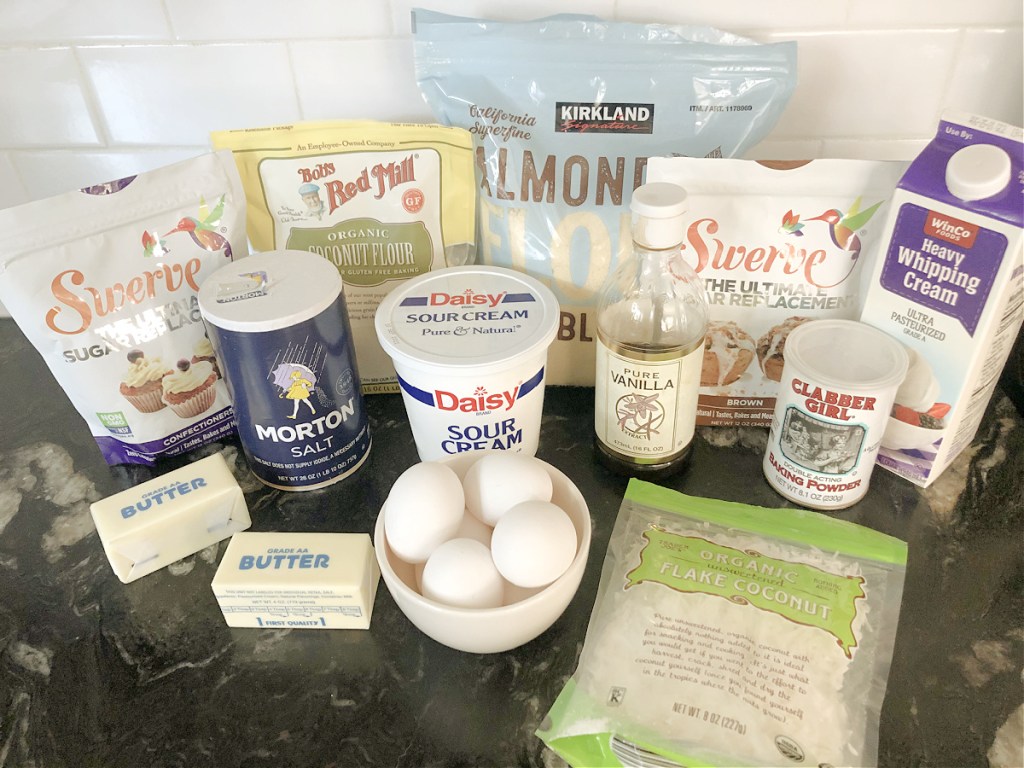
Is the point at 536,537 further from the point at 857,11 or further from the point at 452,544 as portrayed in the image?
the point at 857,11

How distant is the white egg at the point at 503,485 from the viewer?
0.66 m

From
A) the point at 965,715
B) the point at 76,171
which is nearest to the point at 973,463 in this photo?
the point at 965,715

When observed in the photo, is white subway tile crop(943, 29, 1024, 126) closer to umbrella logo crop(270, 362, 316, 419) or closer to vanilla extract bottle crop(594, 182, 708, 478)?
vanilla extract bottle crop(594, 182, 708, 478)

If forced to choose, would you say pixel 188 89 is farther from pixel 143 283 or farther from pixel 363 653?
pixel 363 653

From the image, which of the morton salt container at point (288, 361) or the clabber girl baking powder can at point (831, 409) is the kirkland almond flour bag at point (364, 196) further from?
the clabber girl baking powder can at point (831, 409)

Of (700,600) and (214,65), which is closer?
(700,600)

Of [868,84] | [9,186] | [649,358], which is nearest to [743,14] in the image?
[868,84]

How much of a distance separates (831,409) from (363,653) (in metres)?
0.46

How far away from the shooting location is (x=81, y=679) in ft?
2.23

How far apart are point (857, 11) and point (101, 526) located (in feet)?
2.86

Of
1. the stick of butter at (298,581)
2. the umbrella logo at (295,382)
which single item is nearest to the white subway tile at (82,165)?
the umbrella logo at (295,382)

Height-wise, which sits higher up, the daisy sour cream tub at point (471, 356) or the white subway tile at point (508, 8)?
the white subway tile at point (508, 8)

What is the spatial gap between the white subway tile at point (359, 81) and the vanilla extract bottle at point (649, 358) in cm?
31

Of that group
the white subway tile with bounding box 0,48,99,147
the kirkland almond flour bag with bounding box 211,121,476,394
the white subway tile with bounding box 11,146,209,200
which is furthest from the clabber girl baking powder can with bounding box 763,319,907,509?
the white subway tile with bounding box 0,48,99,147
